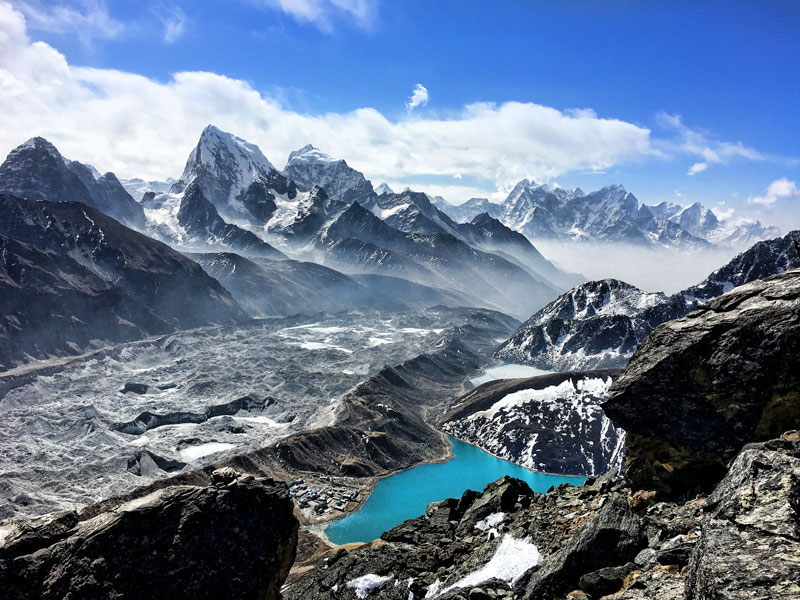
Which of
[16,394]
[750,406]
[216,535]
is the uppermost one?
[750,406]

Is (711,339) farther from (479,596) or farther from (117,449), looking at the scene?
(117,449)

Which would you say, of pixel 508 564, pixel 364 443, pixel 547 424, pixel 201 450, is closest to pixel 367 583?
pixel 508 564

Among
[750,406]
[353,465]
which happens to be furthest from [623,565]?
[353,465]

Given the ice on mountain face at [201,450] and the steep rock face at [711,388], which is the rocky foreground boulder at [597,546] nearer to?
the steep rock face at [711,388]

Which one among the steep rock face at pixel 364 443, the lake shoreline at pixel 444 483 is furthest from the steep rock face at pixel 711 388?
the steep rock face at pixel 364 443

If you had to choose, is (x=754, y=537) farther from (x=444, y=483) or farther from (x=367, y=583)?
(x=444, y=483)

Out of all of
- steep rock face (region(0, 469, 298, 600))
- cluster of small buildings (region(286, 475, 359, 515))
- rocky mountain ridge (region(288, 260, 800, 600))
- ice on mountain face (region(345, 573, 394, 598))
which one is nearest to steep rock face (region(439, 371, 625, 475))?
cluster of small buildings (region(286, 475, 359, 515))
